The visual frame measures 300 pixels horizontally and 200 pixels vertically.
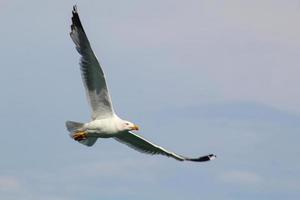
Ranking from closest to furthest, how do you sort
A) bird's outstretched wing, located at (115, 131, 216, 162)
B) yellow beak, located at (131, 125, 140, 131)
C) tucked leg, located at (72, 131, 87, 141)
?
tucked leg, located at (72, 131, 87, 141)
yellow beak, located at (131, 125, 140, 131)
bird's outstretched wing, located at (115, 131, 216, 162)

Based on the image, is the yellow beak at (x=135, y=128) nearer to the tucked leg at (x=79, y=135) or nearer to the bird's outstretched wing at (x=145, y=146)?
the bird's outstretched wing at (x=145, y=146)

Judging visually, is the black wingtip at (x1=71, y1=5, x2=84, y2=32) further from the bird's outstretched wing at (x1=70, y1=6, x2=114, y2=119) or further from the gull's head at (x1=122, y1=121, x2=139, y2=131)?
the gull's head at (x1=122, y1=121, x2=139, y2=131)

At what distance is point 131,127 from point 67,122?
2.32 meters

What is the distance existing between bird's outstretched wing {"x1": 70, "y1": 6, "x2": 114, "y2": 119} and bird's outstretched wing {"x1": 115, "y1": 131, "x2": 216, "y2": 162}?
7.01 feet

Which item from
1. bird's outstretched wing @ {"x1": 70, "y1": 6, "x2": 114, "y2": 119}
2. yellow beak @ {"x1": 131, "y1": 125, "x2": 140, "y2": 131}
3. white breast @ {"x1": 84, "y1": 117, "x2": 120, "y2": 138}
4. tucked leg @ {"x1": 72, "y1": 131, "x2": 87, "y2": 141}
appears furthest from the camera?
yellow beak @ {"x1": 131, "y1": 125, "x2": 140, "y2": 131}

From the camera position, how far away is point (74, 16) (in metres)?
35.5

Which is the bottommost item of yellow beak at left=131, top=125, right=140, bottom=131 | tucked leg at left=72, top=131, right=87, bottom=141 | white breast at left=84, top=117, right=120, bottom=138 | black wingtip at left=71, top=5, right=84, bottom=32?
tucked leg at left=72, top=131, right=87, bottom=141

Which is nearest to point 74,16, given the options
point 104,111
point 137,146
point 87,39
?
point 87,39

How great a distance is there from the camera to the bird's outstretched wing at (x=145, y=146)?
37719 mm

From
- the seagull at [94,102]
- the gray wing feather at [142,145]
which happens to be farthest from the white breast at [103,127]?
the gray wing feather at [142,145]

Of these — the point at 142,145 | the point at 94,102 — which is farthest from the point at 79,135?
the point at 142,145

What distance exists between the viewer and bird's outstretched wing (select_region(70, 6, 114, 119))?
34.9 metres

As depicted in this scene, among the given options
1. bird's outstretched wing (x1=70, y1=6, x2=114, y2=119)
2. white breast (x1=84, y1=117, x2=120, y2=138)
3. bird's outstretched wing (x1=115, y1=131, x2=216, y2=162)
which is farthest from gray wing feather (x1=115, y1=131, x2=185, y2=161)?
bird's outstretched wing (x1=70, y1=6, x2=114, y2=119)

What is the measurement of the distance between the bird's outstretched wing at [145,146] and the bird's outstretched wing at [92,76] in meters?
2.14
